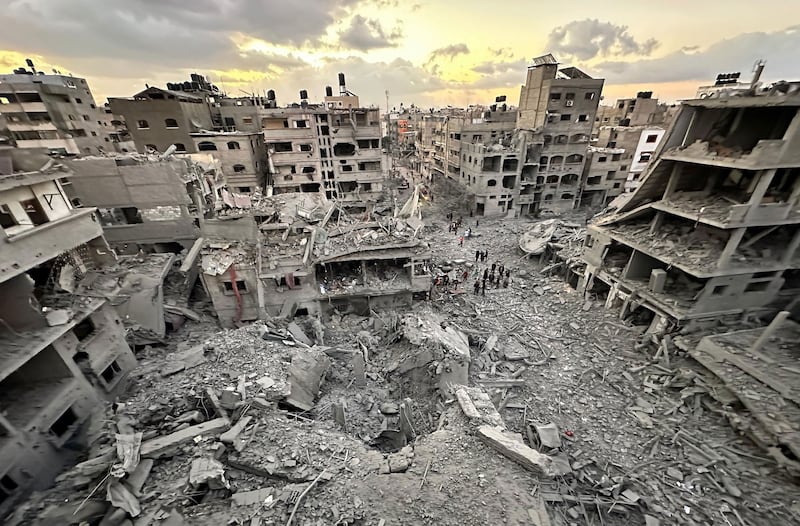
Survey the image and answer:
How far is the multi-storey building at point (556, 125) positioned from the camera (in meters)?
35.3

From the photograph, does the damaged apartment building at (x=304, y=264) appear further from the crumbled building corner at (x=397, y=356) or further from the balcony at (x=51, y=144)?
the balcony at (x=51, y=144)

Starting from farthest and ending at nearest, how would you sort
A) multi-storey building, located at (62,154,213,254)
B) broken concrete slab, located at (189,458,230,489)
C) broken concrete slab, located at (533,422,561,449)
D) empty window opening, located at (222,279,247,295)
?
1. multi-storey building, located at (62,154,213,254)
2. empty window opening, located at (222,279,247,295)
3. broken concrete slab, located at (533,422,561,449)
4. broken concrete slab, located at (189,458,230,489)

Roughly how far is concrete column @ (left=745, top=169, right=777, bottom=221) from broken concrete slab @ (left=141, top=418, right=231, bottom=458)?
21.2 meters

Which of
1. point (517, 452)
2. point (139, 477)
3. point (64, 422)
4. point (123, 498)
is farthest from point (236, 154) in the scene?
point (517, 452)

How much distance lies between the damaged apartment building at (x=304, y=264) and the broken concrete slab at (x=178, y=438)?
925cm

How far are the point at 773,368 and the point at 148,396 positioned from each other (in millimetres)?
22418

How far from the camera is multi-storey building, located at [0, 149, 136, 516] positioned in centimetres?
957

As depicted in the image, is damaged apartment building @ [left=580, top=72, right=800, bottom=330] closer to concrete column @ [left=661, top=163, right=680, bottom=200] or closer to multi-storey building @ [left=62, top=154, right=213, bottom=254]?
concrete column @ [left=661, top=163, right=680, bottom=200]

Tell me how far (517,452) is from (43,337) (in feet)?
49.5

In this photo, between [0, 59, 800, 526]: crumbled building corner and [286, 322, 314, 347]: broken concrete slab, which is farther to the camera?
[286, 322, 314, 347]: broken concrete slab

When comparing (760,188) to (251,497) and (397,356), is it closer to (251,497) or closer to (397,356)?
(397,356)

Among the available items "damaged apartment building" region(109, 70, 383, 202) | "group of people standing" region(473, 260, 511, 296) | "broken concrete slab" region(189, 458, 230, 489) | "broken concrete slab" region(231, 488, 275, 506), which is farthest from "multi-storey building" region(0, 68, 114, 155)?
"group of people standing" region(473, 260, 511, 296)

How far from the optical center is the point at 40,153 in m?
12.9

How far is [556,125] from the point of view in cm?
3659
